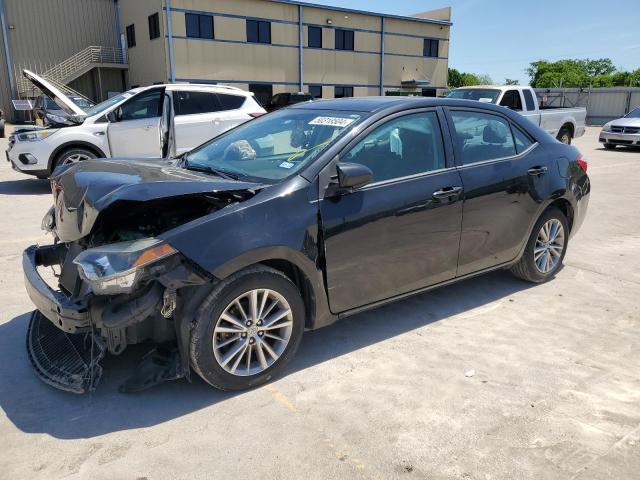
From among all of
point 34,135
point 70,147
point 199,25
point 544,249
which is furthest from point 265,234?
point 199,25

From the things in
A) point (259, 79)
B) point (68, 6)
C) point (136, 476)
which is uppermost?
point (68, 6)

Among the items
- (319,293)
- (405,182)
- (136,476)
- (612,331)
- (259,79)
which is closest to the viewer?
(136,476)

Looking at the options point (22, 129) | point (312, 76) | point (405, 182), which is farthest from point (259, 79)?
point (405, 182)

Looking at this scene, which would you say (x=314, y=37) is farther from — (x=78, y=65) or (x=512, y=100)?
(x=512, y=100)

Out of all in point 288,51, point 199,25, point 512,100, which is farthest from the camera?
point 288,51

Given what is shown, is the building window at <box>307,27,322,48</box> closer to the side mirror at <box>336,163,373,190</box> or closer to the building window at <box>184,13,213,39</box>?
the building window at <box>184,13,213,39</box>

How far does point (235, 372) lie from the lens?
3070mm

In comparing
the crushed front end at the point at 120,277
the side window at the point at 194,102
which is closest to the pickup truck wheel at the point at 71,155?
the side window at the point at 194,102

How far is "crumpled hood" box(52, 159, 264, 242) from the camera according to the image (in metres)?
2.86

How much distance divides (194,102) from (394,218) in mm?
7281

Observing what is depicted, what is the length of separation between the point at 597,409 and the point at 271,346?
6.35 ft

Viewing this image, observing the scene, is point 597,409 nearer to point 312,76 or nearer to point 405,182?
point 405,182

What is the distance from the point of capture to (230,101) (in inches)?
401

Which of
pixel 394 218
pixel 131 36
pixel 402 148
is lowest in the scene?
pixel 394 218
